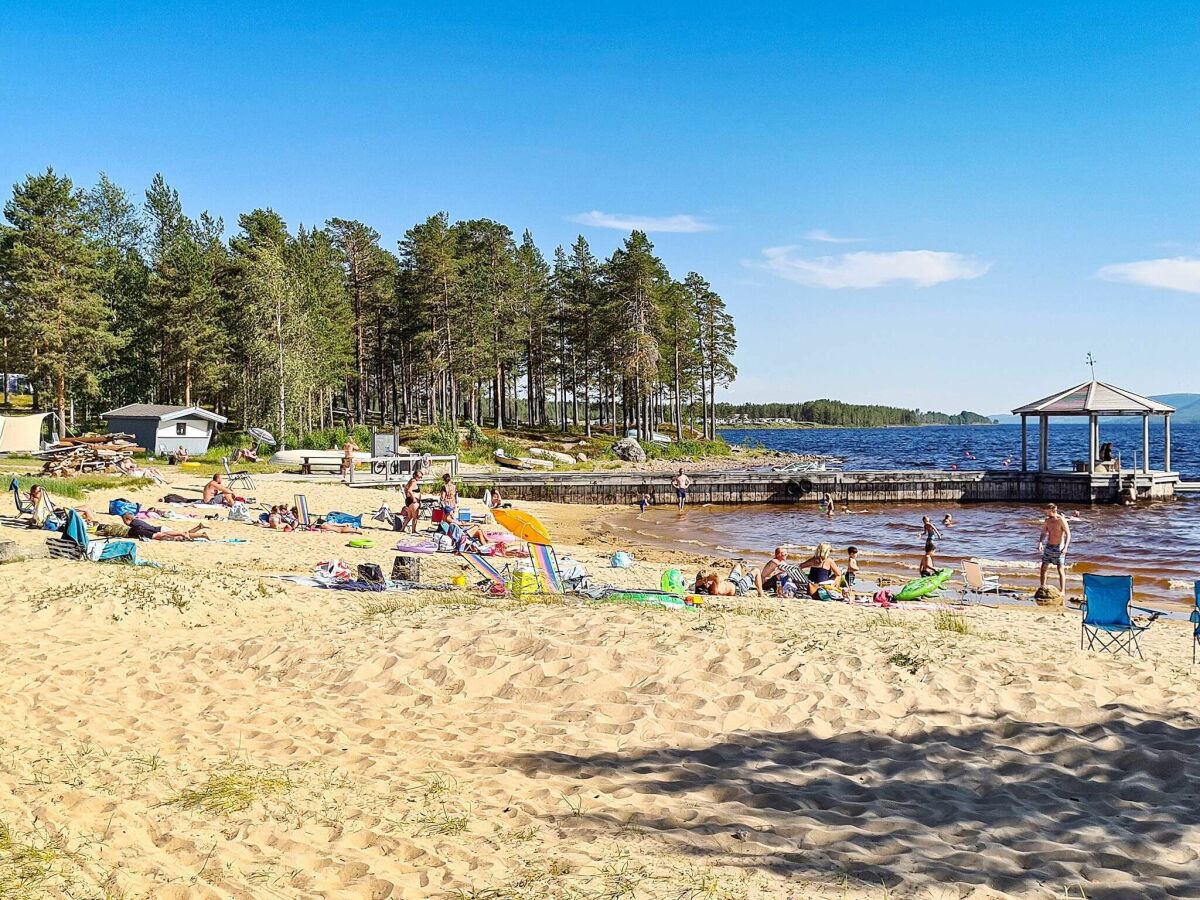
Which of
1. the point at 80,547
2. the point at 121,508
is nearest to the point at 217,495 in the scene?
A: the point at 121,508

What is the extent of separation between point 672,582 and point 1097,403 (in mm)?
29008

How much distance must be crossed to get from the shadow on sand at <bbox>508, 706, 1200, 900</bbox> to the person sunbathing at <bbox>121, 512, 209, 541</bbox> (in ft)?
44.6

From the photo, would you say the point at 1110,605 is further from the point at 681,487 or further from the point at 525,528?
the point at 681,487

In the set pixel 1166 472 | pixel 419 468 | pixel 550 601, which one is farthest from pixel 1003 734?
pixel 1166 472

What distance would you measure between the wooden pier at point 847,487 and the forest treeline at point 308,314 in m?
14.7

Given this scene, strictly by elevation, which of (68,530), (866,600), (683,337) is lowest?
(866,600)

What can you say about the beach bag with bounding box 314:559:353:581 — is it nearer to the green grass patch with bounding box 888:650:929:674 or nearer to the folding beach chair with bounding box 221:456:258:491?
the green grass patch with bounding box 888:650:929:674

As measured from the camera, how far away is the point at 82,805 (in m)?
5.42

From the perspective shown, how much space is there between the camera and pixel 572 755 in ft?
21.2

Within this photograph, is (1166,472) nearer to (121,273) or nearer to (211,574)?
(211,574)

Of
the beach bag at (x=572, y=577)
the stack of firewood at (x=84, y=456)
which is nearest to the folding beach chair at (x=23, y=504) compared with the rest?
the stack of firewood at (x=84, y=456)

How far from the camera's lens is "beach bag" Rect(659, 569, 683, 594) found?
13961 millimetres

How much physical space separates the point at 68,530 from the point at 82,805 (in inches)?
409

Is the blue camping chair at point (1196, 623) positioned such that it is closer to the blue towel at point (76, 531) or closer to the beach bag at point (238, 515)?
the blue towel at point (76, 531)
